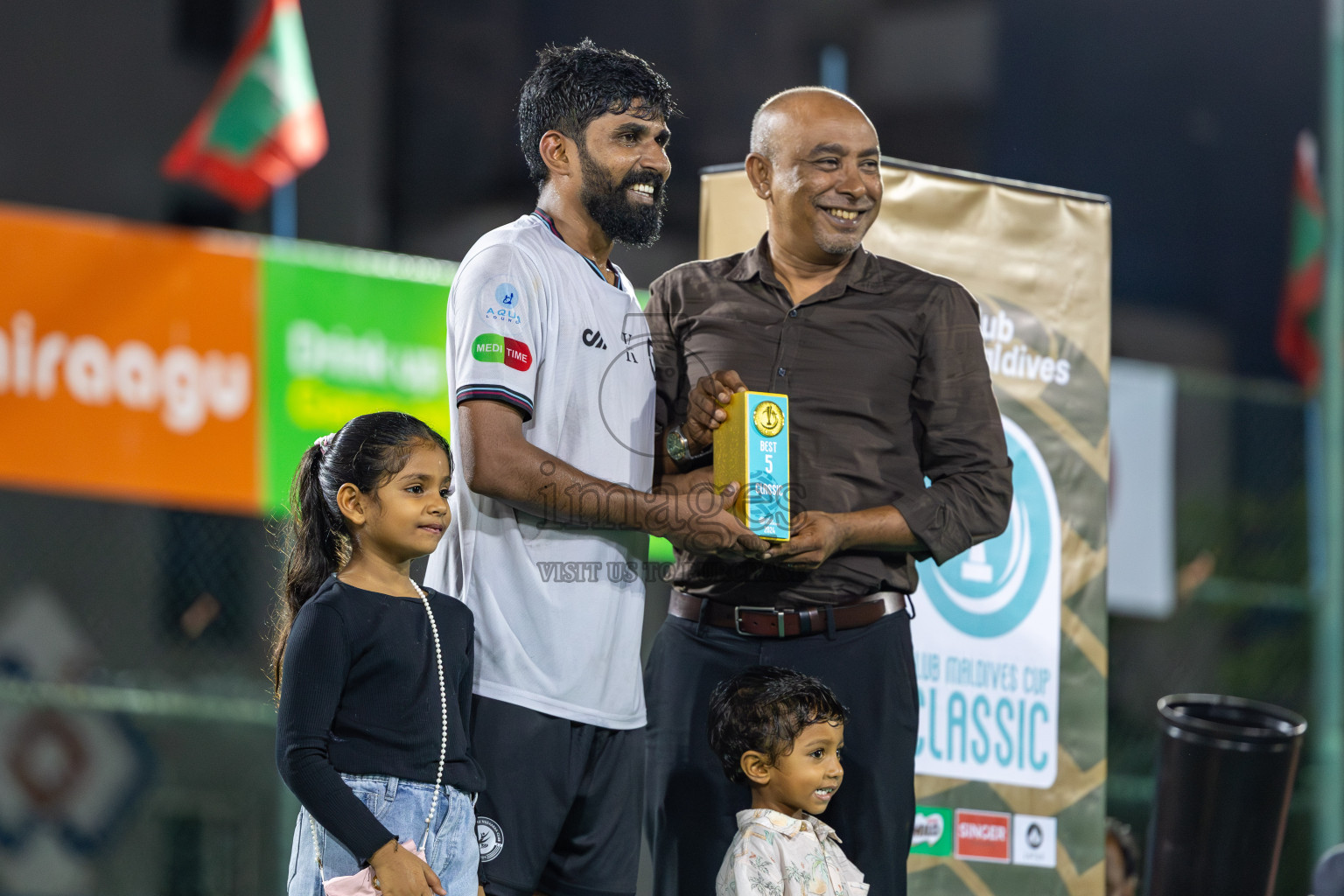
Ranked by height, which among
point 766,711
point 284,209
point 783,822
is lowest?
point 783,822

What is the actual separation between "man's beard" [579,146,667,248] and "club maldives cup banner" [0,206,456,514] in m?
3.64

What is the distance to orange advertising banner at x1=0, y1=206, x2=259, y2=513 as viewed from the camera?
6.01 metres

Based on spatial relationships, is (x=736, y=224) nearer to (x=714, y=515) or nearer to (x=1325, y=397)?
(x=714, y=515)

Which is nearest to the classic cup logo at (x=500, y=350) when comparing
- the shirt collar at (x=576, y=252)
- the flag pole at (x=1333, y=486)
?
the shirt collar at (x=576, y=252)

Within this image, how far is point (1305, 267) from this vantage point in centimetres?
949

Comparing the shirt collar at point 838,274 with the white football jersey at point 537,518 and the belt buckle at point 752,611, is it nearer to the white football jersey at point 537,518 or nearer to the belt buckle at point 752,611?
the white football jersey at point 537,518

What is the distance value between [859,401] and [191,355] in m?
4.09

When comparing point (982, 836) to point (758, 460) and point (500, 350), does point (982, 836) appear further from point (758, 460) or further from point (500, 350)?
point (500, 350)

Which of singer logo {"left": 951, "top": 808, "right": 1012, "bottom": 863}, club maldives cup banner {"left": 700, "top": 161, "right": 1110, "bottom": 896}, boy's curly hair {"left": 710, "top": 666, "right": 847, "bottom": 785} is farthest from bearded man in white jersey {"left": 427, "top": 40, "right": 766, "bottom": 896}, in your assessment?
singer logo {"left": 951, "top": 808, "right": 1012, "bottom": 863}

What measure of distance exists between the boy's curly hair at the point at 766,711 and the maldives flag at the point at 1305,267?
7.57 meters

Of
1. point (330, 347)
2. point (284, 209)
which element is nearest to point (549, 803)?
point (330, 347)

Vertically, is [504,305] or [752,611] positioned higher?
[504,305]

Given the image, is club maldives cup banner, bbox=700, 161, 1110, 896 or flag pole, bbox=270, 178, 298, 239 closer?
club maldives cup banner, bbox=700, 161, 1110, 896

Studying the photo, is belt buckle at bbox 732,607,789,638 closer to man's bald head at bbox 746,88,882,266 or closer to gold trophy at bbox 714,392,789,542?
gold trophy at bbox 714,392,789,542
